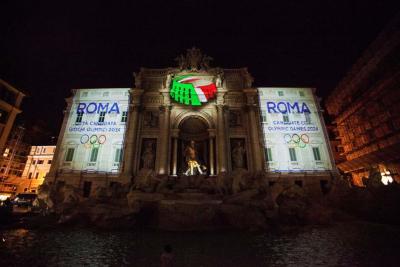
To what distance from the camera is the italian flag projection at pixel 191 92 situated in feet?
91.7

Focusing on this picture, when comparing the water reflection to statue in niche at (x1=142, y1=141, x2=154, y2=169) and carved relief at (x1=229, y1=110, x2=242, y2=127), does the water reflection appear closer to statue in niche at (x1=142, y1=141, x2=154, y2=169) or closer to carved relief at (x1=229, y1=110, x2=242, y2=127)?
statue in niche at (x1=142, y1=141, x2=154, y2=169)

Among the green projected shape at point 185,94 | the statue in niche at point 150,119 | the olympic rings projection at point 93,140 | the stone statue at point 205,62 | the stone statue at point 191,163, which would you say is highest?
the stone statue at point 205,62

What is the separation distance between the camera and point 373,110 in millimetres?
30469

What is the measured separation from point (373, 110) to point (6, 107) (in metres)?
54.2

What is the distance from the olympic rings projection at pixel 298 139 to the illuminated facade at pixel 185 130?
0.15m

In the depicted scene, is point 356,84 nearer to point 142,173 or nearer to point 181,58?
point 181,58

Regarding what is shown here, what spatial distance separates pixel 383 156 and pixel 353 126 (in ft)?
31.8

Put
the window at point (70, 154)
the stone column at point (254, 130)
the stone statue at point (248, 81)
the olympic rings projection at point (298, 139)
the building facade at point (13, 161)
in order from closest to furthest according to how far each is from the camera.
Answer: the stone column at point (254, 130) < the window at point (70, 154) < the olympic rings projection at point (298, 139) < the stone statue at point (248, 81) < the building facade at point (13, 161)

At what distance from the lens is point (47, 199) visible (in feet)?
61.2

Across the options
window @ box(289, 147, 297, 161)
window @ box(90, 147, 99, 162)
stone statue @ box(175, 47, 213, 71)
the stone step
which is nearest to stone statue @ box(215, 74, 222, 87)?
stone statue @ box(175, 47, 213, 71)

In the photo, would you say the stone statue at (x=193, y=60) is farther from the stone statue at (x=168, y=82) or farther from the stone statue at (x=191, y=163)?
the stone statue at (x=191, y=163)

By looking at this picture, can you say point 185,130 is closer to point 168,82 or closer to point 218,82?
point 168,82

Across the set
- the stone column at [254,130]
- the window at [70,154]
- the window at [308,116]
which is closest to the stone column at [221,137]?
the stone column at [254,130]

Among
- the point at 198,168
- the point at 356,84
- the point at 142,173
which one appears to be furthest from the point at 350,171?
the point at 142,173
